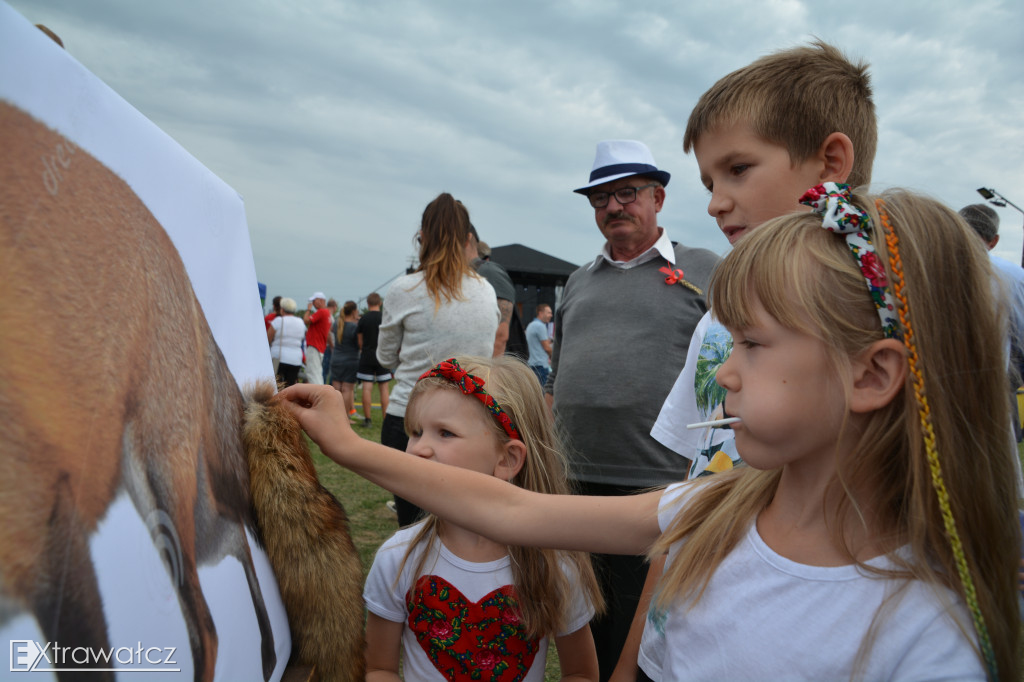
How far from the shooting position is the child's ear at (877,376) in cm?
94

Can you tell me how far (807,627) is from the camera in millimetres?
940

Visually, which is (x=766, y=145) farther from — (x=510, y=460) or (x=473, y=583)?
(x=473, y=583)

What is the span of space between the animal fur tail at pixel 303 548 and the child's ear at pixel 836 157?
4.19ft

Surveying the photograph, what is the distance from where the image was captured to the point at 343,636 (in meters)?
1.21

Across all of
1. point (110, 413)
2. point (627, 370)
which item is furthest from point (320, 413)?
point (627, 370)

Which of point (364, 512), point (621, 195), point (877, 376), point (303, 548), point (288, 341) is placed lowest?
point (364, 512)

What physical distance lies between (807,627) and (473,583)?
0.80 metres

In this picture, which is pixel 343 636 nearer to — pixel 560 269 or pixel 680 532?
pixel 680 532

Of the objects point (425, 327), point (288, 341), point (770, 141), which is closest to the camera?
point (770, 141)

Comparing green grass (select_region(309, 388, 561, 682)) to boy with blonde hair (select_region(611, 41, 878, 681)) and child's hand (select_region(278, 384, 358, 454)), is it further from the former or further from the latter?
child's hand (select_region(278, 384, 358, 454))

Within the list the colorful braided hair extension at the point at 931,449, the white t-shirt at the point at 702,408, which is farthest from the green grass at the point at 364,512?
the colorful braided hair extension at the point at 931,449

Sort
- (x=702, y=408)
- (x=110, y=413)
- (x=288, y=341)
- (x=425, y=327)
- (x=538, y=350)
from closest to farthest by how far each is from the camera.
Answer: (x=110, y=413) < (x=702, y=408) < (x=425, y=327) < (x=288, y=341) < (x=538, y=350)

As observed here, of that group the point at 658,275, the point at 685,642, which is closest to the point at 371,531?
the point at 658,275

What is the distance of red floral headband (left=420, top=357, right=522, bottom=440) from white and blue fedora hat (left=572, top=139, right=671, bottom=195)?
134cm
